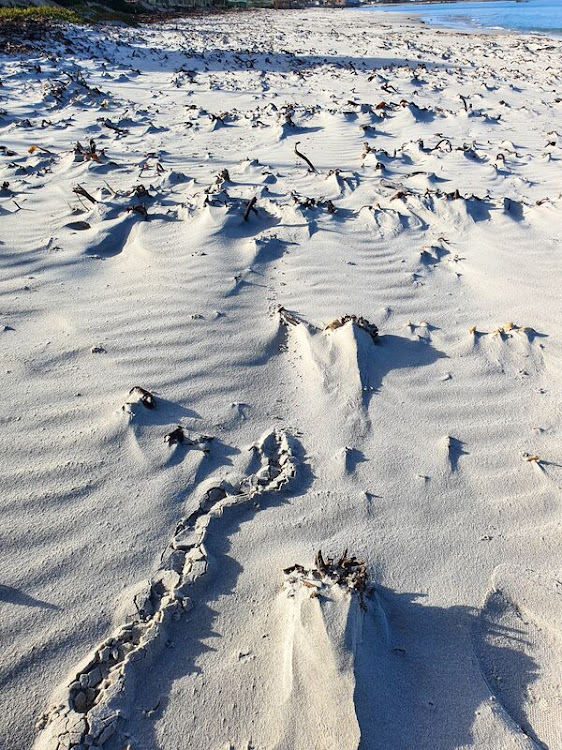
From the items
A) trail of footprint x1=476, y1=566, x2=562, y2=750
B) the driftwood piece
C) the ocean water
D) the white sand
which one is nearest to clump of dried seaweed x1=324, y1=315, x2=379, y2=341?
the white sand

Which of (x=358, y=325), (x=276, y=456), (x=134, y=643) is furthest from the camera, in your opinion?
(x=358, y=325)

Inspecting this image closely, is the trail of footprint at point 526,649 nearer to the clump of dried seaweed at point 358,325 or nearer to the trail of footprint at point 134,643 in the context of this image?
the trail of footprint at point 134,643

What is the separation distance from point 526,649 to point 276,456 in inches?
41.8

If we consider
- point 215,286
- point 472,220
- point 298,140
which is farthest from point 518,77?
point 215,286

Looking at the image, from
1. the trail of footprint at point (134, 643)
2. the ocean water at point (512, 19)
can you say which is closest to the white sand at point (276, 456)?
the trail of footprint at point (134, 643)

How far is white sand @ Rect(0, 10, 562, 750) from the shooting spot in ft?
4.49

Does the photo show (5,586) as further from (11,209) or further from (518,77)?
(518,77)

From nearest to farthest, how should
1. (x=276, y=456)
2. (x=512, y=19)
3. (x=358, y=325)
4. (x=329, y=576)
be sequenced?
(x=329, y=576)
(x=276, y=456)
(x=358, y=325)
(x=512, y=19)

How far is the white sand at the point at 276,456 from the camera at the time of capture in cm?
137

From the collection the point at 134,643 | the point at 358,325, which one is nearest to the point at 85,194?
the point at 358,325

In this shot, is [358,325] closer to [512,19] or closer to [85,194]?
[85,194]

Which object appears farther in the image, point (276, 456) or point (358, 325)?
point (358, 325)

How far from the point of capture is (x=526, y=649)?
1528 millimetres

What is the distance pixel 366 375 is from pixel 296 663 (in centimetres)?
143
